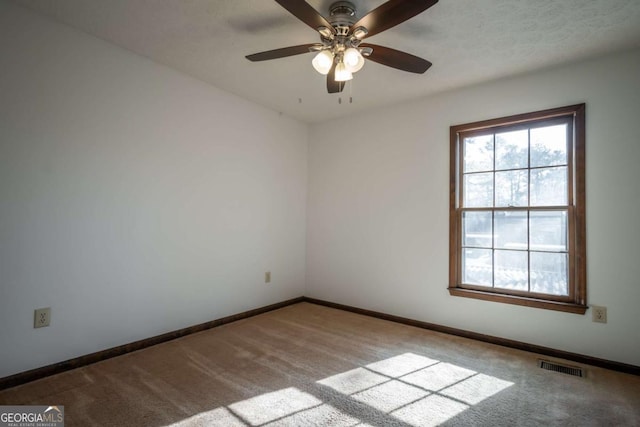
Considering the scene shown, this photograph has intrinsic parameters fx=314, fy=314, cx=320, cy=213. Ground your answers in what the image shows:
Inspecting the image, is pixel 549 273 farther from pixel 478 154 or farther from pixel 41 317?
pixel 41 317

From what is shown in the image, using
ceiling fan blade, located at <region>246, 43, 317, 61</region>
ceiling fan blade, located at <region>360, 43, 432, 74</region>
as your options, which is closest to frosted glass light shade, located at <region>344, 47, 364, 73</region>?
ceiling fan blade, located at <region>360, 43, 432, 74</region>

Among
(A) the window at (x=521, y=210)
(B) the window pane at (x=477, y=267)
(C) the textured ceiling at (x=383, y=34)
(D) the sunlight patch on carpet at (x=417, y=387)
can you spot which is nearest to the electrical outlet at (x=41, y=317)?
(D) the sunlight patch on carpet at (x=417, y=387)

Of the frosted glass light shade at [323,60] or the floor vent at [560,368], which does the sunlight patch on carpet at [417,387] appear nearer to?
the floor vent at [560,368]

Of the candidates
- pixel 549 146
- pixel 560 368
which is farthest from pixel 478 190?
pixel 560 368

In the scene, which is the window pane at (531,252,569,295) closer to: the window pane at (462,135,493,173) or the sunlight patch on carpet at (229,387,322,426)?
the window pane at (462,135,493,173)

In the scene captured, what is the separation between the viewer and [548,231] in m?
2.76

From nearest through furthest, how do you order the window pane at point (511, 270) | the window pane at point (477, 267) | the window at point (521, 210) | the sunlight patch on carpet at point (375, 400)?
the sunlight patch on carpet at point (375, 400)
the window at point (521, 210)
the window pane at point (511, 270)
the window pane at point (477, 267)

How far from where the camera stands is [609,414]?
5.98ft

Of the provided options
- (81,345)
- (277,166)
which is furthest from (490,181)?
(81,345)

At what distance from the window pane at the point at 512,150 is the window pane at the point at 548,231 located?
0.48 meters

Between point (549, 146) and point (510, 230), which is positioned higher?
point (549, 146)

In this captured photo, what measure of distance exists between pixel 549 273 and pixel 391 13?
8.21 ft

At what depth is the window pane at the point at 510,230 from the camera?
113 inches

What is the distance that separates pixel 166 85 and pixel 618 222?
392 cm
